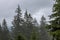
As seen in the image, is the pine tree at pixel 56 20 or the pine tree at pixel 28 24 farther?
the pine tree at pixel 28 24

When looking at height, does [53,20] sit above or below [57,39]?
above

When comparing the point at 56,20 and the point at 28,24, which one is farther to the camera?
the point at 28,24

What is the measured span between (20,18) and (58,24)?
4673cm

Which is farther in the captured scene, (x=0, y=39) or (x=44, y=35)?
(x=44, y=35)

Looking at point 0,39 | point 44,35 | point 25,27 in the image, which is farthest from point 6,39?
point 44,35

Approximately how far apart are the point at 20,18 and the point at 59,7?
154 feet

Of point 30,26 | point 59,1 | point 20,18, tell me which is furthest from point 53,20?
point 30,26

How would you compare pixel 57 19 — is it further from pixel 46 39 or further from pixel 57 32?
pixel 46 39

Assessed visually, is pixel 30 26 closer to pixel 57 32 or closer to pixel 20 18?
pixel 20 18

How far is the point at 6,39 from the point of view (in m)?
70.4

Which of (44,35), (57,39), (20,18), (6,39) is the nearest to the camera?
(57,39)

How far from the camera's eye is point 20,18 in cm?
6556

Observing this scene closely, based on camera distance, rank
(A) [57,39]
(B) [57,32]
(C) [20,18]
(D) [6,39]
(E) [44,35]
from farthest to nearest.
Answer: (E) [44,35] < (D) [6,39] < (C) [20,18] < (A) [57,39] < (B) [57,32]

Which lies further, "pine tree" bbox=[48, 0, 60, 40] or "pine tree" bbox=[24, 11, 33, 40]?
"pine tree" bbox=[24, 11, 33, 40]
